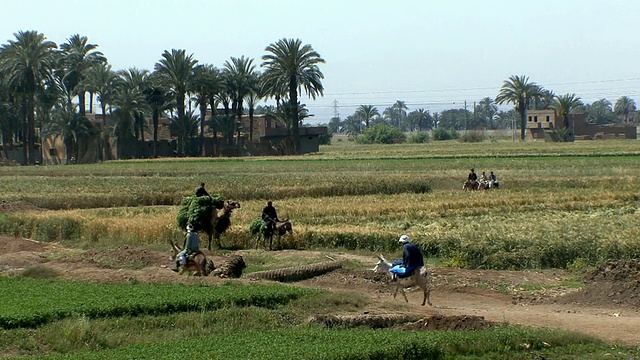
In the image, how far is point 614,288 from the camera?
67.3 ft

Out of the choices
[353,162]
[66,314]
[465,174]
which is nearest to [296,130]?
[353,162]

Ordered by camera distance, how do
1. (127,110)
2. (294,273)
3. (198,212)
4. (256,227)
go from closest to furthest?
1. (294,273)
2. (198,212)
3. (256,227)
4. (127,110)

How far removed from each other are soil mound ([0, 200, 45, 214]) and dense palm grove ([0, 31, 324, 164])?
4838cm

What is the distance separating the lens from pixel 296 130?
99312 mm

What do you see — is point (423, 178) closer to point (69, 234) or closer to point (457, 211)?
point (457, 211)

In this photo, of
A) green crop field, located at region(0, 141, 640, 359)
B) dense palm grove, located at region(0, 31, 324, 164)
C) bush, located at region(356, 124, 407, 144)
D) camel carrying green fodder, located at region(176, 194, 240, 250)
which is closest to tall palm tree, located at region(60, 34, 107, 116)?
dense palm grove, located at region(0, 31, 324, 164)

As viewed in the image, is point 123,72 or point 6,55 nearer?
point 6,55

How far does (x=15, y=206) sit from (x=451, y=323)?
28962 mm

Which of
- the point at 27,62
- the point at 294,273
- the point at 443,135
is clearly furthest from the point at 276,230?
the point at 443,135

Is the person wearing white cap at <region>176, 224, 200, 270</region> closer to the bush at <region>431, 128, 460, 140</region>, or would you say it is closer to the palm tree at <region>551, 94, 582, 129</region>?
the palm tree at <region>551, 94, 582, 129</region>

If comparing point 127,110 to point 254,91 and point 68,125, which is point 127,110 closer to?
point 68,125

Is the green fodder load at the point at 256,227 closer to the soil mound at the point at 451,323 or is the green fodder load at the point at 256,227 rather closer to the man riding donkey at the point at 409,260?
the man riding donkey at the point at 409,260

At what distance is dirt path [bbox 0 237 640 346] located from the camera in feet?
60.3

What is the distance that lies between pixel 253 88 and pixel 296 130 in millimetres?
7387
